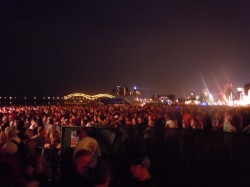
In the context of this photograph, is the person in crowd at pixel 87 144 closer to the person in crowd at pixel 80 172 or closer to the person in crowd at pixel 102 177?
the person in crowd at pixel 80 172

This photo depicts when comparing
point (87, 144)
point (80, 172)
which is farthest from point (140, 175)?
point (87, 144)

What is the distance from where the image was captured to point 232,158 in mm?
10367

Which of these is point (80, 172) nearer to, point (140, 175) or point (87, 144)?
point (140, 175)

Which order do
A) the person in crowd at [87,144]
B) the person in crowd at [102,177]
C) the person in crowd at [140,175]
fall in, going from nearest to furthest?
the person in crowd at [102,177] → the person in crowd at [140,175] → the person in crowd at [87,144]

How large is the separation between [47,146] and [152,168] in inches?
123

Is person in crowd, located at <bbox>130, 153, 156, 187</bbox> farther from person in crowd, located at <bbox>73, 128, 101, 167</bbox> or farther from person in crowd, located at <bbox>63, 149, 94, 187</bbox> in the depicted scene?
person in crowd, located at <bbox>73, 128, 101, 167</bbox>

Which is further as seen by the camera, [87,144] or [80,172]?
[87,144]

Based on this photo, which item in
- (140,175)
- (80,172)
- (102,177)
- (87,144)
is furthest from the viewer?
(87,144)

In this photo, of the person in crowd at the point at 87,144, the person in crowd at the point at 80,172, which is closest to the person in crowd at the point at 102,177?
the person in crowd at the point at 80,172

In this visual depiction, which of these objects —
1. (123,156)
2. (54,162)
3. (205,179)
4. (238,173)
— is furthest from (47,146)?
(238,173)

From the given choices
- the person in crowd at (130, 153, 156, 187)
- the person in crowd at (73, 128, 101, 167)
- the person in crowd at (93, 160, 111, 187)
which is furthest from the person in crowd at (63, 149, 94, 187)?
the person in crowd at (73, 128, 101, 167)

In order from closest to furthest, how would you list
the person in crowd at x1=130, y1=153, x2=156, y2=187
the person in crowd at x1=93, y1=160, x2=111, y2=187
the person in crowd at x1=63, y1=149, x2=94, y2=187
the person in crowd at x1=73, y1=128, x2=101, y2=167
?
the person in crowd at x1=93, y1=160, x2=111, y2=187
the person in crowd at x1=130, y1=153, x2=156, y2=187
the person in crowd at x1=63, y1=149, x2=94, y2=187
the person in crowd at x1=73, y1=128, x2=101, y2=167

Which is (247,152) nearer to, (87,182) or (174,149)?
(174,149)

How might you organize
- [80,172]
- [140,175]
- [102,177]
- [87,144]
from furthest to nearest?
[87,144] → [80,172] → [140,175] → [102,177]
